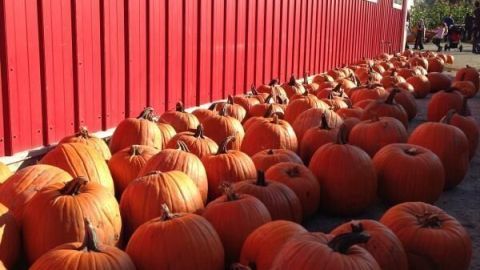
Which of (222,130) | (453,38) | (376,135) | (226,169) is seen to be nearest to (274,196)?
(226,169)

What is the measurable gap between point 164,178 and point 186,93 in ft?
10.3

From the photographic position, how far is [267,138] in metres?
4.70

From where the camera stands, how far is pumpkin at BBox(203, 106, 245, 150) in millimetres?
A: 4914

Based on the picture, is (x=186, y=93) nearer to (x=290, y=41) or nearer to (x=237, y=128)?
(x=237, y=128)

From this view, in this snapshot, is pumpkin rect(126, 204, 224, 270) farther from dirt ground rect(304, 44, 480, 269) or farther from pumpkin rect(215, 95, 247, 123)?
pumpkin rect(215, 95, 247, 123)

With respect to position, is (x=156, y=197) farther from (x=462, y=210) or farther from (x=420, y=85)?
(x=420, y=85)

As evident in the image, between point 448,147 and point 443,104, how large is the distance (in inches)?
90.7

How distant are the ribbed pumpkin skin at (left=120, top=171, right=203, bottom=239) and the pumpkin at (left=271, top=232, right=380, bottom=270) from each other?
976 mm

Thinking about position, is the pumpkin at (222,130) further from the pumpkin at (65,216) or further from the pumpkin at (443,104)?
the pumpkin at (443,104)

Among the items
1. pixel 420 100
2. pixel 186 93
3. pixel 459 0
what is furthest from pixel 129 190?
pixel 459 0

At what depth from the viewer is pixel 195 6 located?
247 inches

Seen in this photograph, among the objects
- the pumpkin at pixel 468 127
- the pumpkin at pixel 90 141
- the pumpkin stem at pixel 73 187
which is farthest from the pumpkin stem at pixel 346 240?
the pumpkin at pixel 468 127

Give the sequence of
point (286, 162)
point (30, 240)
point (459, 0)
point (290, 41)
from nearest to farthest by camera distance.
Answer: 1. point (30, 240)
2. point (286, 162)
3. point (290, 41)
4. point (459, 0)

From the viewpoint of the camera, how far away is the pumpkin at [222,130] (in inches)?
193
